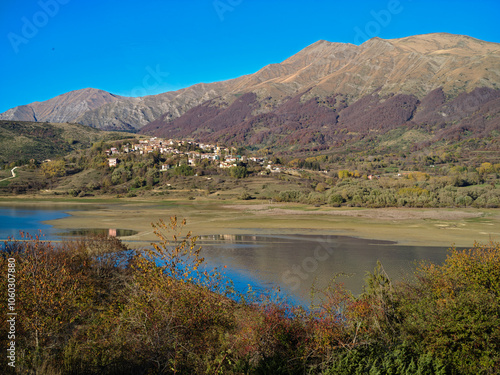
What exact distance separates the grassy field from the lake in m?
3.44

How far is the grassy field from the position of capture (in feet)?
125

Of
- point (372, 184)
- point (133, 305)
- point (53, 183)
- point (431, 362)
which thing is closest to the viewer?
point (431, 362)

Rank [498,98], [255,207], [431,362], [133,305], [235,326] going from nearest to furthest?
[431,362], [133,305], [235,326], [255,207], [498,98]

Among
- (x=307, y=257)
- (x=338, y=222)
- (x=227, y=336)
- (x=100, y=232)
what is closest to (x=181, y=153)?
(x=338, y=222)

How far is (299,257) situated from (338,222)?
22685 mm

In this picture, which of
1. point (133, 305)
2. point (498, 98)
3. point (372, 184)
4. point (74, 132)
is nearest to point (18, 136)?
point (74, 132)

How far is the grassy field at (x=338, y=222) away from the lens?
125 feet

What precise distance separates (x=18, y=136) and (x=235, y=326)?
17184cm

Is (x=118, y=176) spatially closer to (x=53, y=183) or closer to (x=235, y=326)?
(x=53, y=183)

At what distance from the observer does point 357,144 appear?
19650 centimetres

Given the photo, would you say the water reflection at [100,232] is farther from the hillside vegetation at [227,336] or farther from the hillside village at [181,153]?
the hillside village at [181,153]

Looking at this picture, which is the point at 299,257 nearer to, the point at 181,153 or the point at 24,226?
the point at 24,226

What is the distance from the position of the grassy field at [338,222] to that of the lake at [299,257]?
11.3ft

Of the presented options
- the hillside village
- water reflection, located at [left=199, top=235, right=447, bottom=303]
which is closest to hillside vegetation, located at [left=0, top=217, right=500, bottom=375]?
water reflection, located at [left=199, top=235, right=447, bottom=303]
